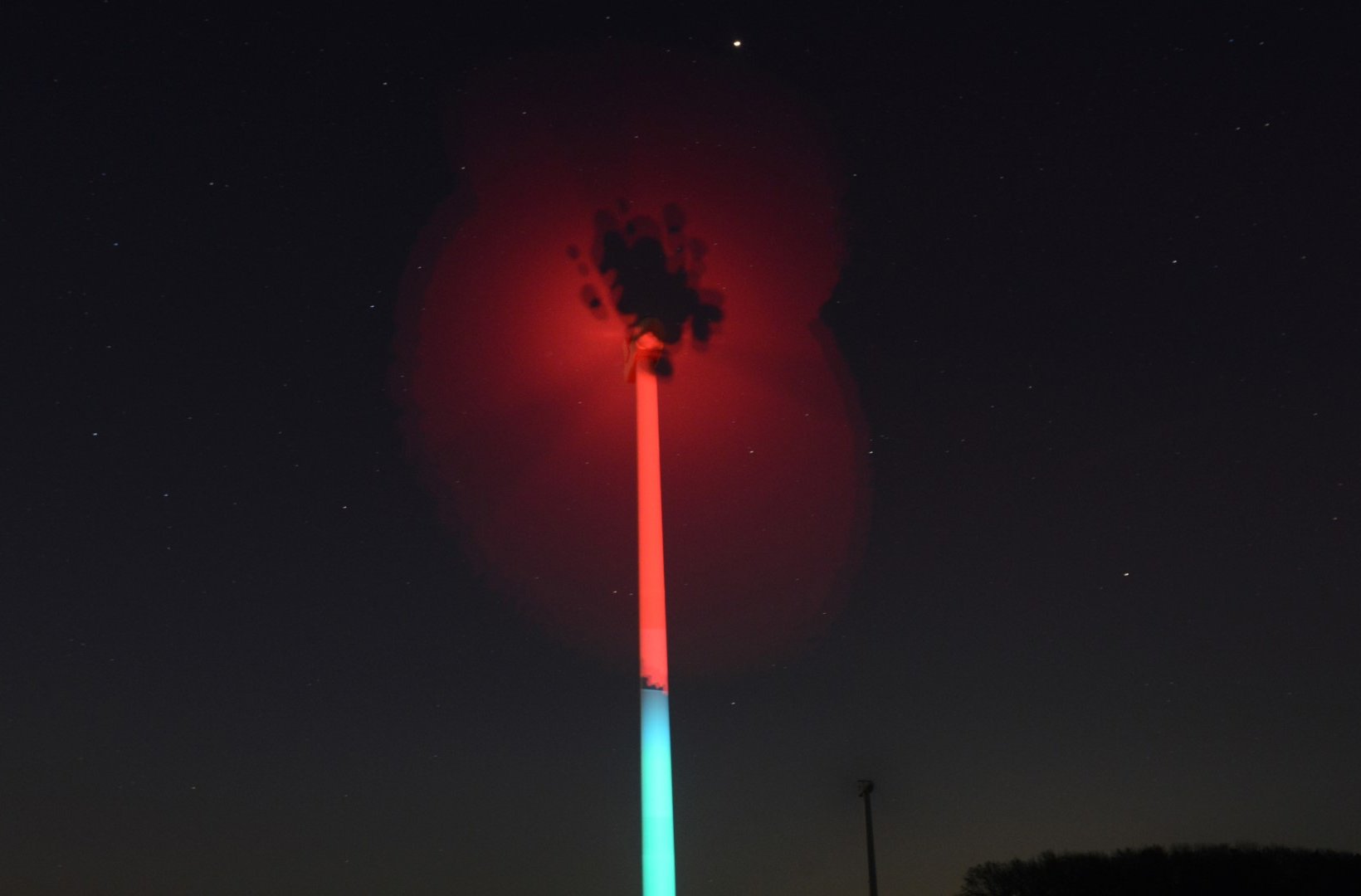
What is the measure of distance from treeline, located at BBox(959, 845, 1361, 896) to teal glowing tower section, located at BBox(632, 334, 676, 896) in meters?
18.3

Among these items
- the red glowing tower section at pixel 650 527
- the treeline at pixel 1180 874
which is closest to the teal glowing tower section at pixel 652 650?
the red glowing tower section at pixel 650 527

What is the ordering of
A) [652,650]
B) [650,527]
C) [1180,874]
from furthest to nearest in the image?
1. [1180,874]
2. [650,527]
3. [652,650]

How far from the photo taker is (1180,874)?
3697 centimetres

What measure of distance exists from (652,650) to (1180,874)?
21801mm

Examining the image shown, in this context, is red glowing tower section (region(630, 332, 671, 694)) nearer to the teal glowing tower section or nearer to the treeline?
the teal glowing tower section

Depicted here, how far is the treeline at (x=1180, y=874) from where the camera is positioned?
3650cm

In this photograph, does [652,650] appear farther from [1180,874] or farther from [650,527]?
[1180,874]

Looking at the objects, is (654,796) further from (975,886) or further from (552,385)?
(975,886)

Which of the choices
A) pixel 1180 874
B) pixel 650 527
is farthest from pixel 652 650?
pixel 1180 874

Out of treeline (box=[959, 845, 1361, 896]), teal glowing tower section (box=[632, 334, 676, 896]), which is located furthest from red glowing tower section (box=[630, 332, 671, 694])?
treeline (box=[959, 845, 1361, 896])

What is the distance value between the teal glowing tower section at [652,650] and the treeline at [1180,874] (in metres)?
18.3

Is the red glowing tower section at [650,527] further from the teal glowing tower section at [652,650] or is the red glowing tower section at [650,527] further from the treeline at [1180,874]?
the treeline at [1180,874]

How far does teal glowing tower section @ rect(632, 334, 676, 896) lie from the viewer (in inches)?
866

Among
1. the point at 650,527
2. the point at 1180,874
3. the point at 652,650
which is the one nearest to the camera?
the point at 652,650
